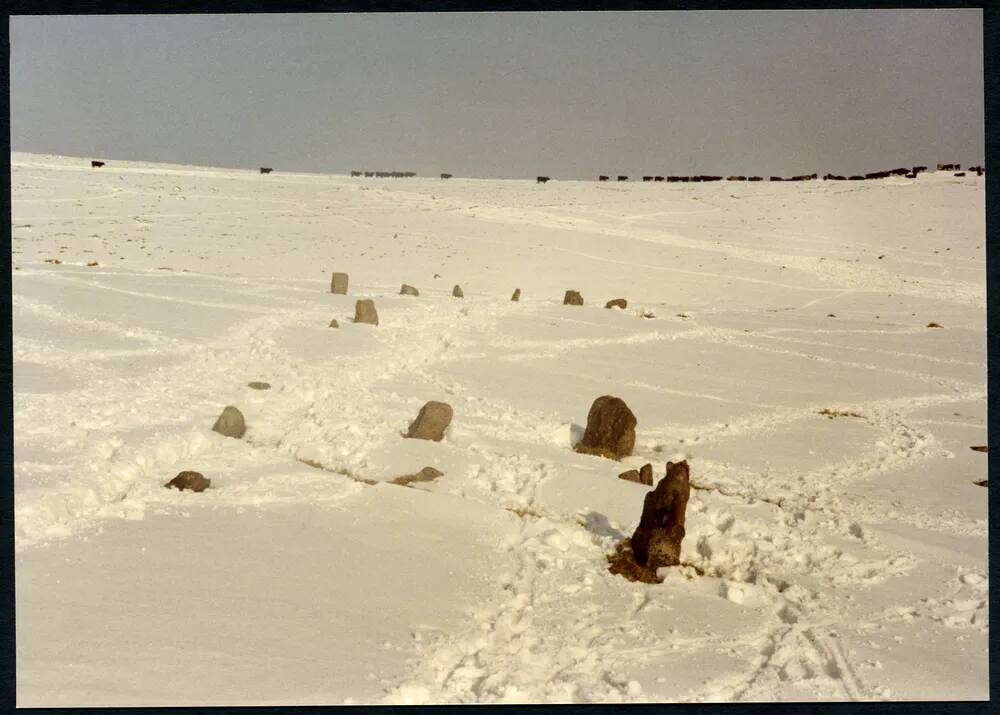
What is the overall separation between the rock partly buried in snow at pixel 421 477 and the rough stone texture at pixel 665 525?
4.39 feet

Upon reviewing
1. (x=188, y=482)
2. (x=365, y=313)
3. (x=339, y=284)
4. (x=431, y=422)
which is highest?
(x=339, y=284)

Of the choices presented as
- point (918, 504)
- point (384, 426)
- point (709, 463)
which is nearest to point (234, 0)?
point (384, 426)

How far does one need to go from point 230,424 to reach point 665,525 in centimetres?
284

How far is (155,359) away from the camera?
6.08 meters

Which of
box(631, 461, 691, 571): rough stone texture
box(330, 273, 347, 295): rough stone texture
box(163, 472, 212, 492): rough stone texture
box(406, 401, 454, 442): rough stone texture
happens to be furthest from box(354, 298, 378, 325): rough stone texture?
box(631, 461, 691, 571): rough stone texture

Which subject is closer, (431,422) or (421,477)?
(421,477)

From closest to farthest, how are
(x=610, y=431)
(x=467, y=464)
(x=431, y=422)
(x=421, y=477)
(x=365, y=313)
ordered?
(x=421, y=477), (x=467, y=464), (x=431, y=422), (x=610, y=431), (x=365, y=313)

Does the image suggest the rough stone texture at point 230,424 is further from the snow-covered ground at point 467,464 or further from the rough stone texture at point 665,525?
the rough stone texture at point 665,525

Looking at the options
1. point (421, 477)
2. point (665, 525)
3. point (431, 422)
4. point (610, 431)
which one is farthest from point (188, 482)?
point (610, 431)

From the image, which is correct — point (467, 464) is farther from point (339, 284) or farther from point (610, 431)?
point (339, 284)

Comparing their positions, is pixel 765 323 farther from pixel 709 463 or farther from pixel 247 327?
pixel 247 327

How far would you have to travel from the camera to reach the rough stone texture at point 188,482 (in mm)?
4480

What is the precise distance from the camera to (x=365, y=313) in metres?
8.02

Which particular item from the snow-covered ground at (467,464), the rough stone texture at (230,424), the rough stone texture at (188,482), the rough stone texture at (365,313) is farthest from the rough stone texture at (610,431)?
the rough stone texture at (365,313)
